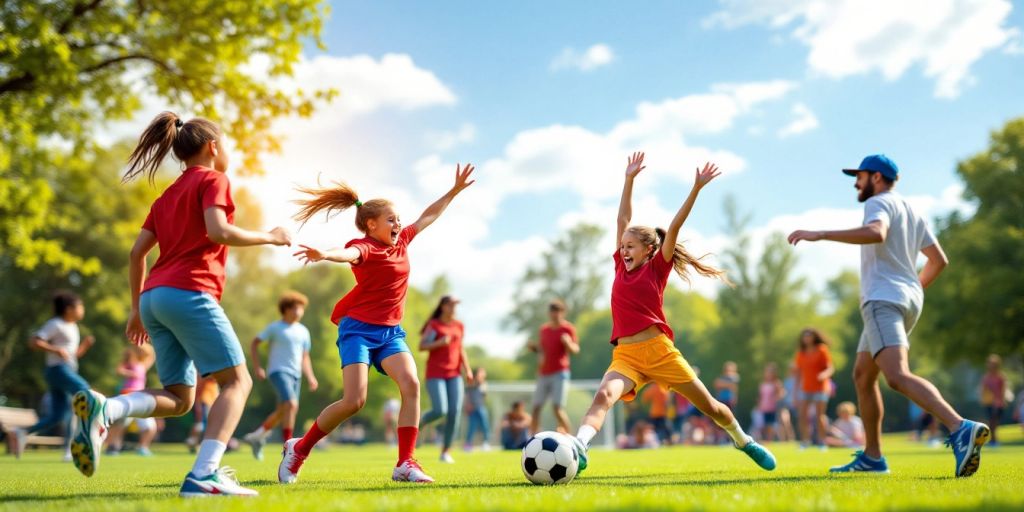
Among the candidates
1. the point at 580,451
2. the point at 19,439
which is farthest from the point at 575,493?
the point at 19,439

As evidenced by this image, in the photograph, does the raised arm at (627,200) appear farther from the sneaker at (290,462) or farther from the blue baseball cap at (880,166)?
the sneaker at (290,462)

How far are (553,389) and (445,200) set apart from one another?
780 cm

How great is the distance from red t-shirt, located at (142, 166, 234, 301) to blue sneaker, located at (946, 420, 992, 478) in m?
5.19

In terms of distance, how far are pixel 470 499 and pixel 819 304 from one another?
53.3 metres

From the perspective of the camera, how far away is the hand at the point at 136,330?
554cm

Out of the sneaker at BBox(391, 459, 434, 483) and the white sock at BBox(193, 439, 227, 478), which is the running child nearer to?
the sneaker at BBox(391, 459, 434, 483)

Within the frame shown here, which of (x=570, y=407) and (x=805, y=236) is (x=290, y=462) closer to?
(x=805, y=236)

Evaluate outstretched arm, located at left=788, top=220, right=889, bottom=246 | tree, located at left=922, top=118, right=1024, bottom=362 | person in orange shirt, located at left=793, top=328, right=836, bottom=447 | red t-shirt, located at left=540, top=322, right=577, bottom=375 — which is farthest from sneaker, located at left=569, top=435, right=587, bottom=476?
tree, located at left=922, top=118, right=1024, bottom=362

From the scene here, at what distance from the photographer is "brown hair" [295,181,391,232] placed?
6.64 m

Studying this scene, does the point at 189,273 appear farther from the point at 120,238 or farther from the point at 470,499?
the point at 120,238

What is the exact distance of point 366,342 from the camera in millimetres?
6379

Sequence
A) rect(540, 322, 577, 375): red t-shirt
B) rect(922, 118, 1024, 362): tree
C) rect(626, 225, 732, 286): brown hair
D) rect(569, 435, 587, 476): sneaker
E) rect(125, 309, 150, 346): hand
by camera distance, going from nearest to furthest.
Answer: rect(125, 309, 150, 346): hand → rect(569, 435, 587, 476): sneaker → rect(626, 225, 732, 286): brown hair → rect(540, 322, 577, 375): red t-shirt → rect(922, 118, 1024, 362): tree

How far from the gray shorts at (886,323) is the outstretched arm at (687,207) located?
1.69 m

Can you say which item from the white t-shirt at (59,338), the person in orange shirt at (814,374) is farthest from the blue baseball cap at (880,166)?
the white t-shirt at (59,338)
